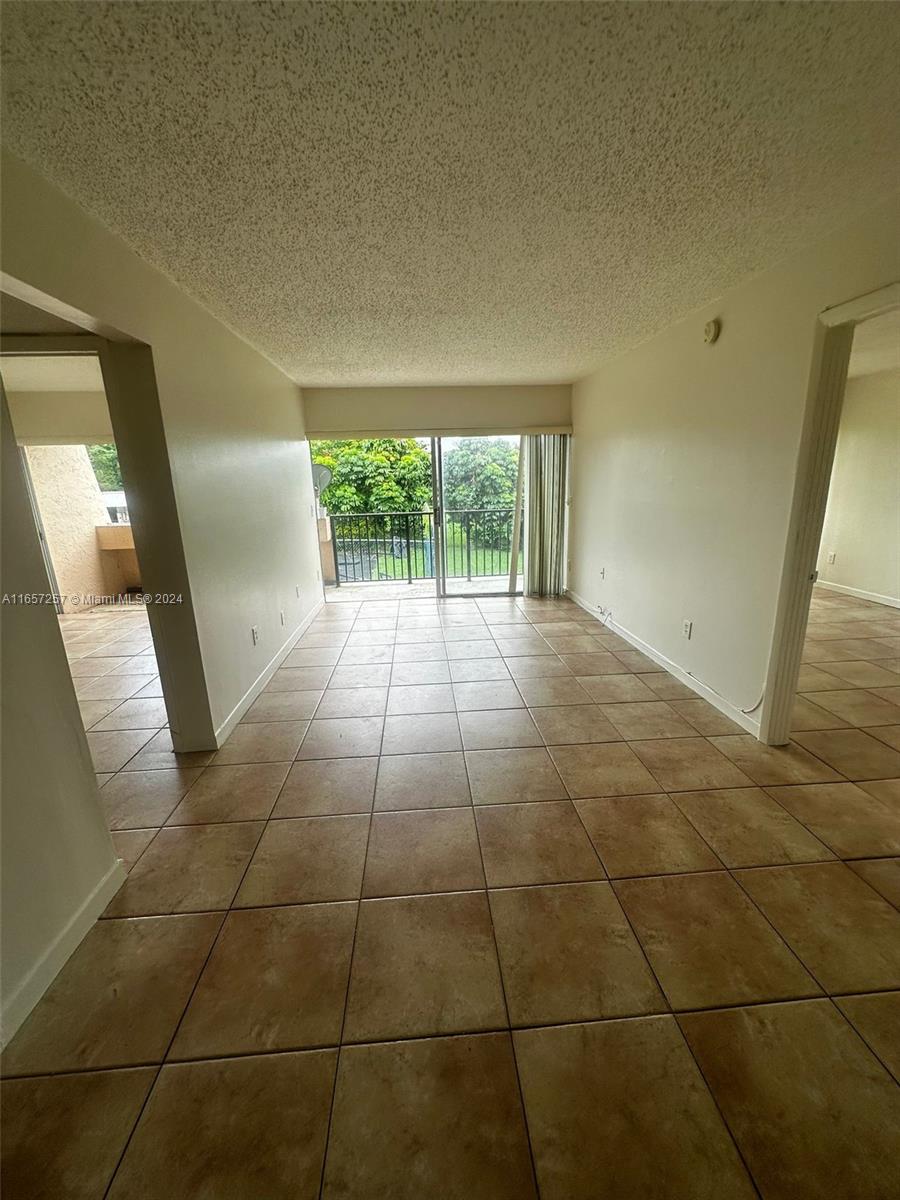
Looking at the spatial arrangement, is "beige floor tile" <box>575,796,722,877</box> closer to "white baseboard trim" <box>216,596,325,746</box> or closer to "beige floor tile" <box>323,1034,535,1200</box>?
"beige floor tile" <box>323,1034,535,1200</box>

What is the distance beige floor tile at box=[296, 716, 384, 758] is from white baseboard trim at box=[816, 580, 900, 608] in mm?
4970

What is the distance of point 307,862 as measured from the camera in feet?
5.08

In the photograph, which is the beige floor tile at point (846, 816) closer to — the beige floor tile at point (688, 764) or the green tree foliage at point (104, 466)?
the beige floor tile at point (688, 764)

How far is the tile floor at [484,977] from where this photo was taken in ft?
2.82

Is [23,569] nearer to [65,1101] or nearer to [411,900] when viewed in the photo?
[65,1101]

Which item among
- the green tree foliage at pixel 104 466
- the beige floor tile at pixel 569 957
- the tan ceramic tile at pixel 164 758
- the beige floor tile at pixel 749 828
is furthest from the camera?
the green tree foliage at pixel 104 466

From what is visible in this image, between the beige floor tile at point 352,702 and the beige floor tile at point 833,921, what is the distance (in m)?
1.85

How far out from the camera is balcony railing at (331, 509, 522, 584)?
18.4 ft

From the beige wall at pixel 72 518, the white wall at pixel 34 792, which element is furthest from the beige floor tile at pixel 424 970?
the beige wall at pixel 72 518

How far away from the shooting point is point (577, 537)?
4.67 m

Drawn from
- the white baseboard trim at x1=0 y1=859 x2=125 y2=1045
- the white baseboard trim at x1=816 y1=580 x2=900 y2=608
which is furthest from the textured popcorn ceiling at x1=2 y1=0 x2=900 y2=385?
the white baseboard trim at x1=816 y1=580 x2=900 y2=608

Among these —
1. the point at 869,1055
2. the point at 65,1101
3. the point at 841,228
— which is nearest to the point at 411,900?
the point at 65,1101

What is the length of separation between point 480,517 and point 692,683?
3.46m

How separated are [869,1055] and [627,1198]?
66 cm
